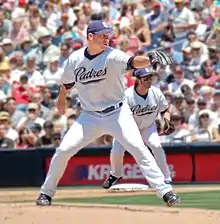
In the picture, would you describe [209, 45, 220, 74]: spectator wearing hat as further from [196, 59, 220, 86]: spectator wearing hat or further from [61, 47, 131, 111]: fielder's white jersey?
[61, 47, 131, 111]: fielder's white jersey

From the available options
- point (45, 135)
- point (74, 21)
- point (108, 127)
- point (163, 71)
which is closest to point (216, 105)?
point (163, 71)

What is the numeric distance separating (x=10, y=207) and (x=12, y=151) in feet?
23.0

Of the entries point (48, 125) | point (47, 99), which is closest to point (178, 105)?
point (48, 125)

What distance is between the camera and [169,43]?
18.8 m

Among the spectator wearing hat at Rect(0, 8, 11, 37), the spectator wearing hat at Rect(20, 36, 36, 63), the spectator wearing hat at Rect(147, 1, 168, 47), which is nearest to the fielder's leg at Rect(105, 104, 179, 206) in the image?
the spectator wearing hat at Rect(147, 1, 168, 47)

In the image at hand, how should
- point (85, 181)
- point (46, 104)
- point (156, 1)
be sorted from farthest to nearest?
1. point (156, 1)
2. point (46, 104)
3. point (85, 181)

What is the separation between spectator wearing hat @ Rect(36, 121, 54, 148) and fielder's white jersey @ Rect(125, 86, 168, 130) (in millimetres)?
4007

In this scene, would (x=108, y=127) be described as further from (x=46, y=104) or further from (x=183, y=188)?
(x=46, y=104)

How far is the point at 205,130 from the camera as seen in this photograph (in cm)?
1588

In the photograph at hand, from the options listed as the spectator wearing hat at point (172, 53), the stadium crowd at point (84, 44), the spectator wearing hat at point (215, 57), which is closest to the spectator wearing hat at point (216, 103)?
the stadium crowd at point (84, 44)

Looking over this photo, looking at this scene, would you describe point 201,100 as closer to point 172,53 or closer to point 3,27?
point 172,53

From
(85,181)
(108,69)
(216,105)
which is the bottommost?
(85,181)

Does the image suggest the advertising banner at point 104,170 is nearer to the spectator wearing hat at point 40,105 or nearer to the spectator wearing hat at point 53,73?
the spectator wearing hat at point 40,105

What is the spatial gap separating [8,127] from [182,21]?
15.2ft
